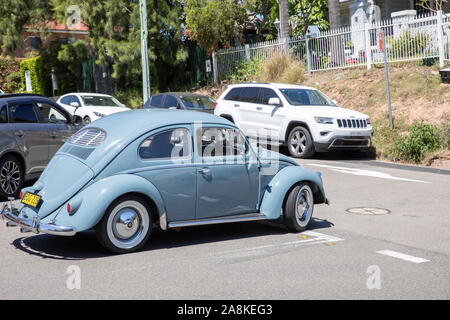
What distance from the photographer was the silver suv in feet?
33.3

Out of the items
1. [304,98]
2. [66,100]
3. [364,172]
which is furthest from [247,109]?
[66,100]

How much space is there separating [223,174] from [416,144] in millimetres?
9730

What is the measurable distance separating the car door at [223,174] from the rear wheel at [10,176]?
4.43m

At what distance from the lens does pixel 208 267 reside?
620cm

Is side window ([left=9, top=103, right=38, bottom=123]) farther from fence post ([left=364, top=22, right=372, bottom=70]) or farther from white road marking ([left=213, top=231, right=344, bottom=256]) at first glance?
fence post ([left=364, top=22, right=372, bottom=70])

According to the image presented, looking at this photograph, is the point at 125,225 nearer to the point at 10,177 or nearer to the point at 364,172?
the point at 10,177

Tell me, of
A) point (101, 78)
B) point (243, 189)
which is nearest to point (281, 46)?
point (101, 78)

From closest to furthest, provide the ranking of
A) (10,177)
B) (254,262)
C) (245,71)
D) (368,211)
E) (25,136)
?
(254,262) < (368,211) < (10,177) < (25,136) < (245,71)

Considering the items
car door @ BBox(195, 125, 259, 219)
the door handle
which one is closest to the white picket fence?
car door @ BBox(195, 125, 259, 219)

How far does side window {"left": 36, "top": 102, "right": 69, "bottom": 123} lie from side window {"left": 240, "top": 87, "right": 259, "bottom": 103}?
660cm

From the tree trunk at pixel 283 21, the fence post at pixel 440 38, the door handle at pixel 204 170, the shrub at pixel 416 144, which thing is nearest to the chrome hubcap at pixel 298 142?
the shrub at pixel 416 144

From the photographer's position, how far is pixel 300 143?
52.0ft

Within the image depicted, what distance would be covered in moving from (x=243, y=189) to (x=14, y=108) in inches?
198

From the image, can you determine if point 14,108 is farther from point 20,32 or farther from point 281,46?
point 20,32
